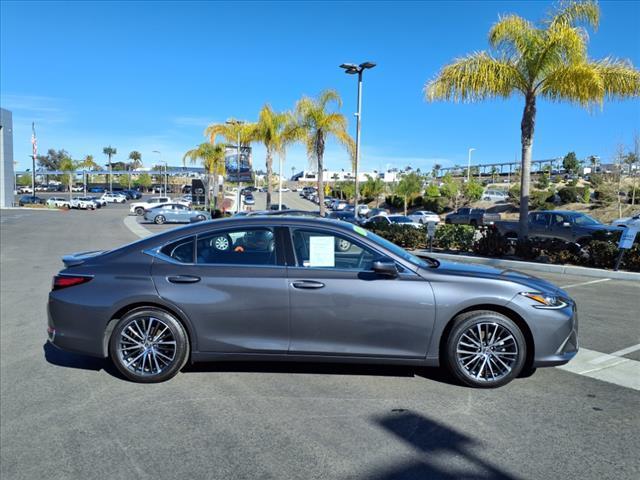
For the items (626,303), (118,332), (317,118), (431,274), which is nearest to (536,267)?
(626,303)

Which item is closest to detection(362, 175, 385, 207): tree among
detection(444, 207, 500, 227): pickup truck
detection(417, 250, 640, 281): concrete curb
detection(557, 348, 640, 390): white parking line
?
detection(444, 207, 500, 227): pickup truck

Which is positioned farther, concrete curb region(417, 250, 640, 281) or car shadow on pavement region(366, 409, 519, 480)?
concrete curb region(417, 250, 640, 281)

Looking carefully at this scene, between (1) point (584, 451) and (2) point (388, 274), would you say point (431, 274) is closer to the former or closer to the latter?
(2) point (388, 274)

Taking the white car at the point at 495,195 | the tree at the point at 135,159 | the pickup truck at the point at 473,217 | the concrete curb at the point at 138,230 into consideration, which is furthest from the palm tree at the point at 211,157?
the tree at the point at 135,159

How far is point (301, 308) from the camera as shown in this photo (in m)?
4.29

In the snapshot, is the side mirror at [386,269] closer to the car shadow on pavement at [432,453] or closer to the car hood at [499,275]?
the car hood at [499,275]

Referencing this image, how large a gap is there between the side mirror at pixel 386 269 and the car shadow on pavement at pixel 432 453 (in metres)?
Answer: 1.12

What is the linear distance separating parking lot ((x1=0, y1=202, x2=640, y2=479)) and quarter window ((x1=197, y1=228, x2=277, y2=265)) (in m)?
1.11

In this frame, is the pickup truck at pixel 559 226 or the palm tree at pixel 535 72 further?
the pickup truck at pixel 559 226

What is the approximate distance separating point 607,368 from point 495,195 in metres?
56.2

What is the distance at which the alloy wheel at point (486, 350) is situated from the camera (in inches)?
168

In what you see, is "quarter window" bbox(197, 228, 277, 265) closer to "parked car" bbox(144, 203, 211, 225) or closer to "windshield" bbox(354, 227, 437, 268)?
"windshield" bbox(354, 227, 437, 268)

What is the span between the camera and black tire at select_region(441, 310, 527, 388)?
425cm

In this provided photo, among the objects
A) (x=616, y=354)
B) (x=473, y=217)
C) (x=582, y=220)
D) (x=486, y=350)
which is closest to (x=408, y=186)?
(x=473, y=217)
